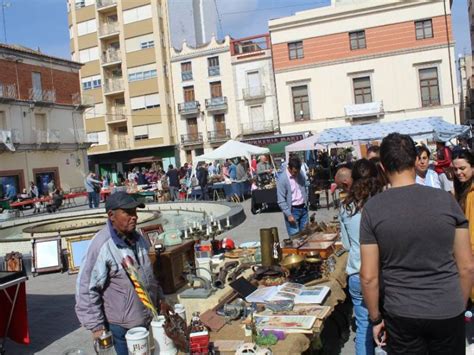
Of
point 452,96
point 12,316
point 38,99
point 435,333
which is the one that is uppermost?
point 38,99

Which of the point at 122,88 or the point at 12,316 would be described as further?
the point at 122,88

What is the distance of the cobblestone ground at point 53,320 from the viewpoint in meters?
4.97

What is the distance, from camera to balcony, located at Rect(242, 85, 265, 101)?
38781 mm

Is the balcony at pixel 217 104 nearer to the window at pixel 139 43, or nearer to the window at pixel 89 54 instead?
the window at pixel 139 43

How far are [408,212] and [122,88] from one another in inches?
1746

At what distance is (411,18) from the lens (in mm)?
32250

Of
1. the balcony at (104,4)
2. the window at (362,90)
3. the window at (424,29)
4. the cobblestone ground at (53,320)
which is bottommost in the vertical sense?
the cobblestone ground at (53,320)

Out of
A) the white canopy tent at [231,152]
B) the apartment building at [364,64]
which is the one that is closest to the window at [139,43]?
the apartment building at [364,64]

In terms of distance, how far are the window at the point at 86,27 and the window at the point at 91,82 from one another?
4.22 meters

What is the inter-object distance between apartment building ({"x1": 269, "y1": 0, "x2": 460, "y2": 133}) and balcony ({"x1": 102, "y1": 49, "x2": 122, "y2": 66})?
16.6 meters

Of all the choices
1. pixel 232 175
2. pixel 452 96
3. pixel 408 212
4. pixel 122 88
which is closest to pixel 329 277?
pixel 408 212

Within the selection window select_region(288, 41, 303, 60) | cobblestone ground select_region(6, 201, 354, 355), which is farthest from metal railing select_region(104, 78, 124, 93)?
cobblestone ground select_region(6, 201, 354, 355)

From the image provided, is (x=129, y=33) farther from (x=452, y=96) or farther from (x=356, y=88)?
(x=452, y=96)

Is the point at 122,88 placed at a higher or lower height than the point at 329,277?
higher
